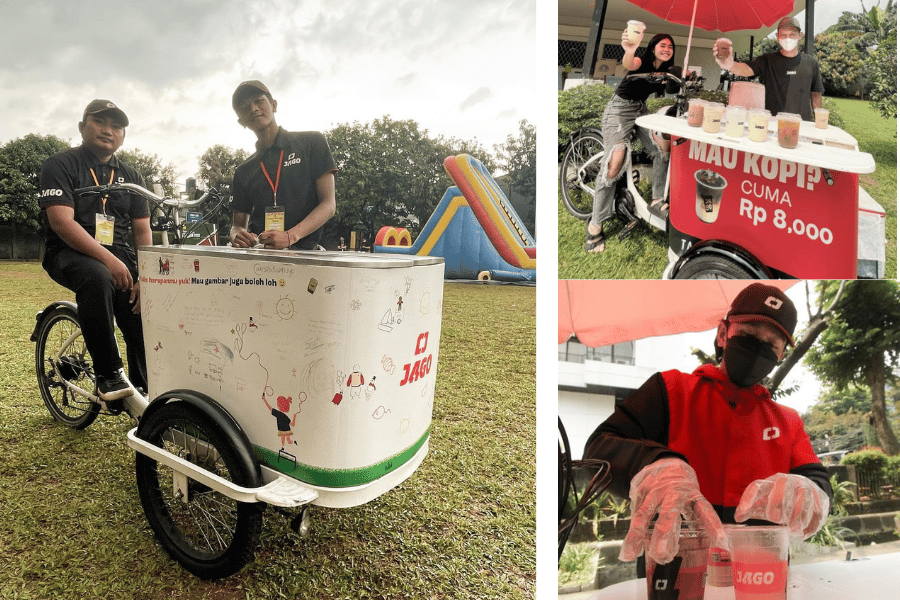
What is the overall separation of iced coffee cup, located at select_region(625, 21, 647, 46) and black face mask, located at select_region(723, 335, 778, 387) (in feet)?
3.02

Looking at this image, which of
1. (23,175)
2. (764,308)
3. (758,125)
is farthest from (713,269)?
(23,175)

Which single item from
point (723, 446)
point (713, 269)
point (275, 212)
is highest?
point (275, 212)

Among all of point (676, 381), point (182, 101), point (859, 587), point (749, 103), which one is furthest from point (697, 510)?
point (182, 101)

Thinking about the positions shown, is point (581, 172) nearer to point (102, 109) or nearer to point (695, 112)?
point (695, 112)

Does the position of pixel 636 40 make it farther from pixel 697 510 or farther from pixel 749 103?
pixel 697 510

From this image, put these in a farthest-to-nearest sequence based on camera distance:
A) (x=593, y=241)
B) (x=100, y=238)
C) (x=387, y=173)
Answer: (x=387, y=173) < (x=100, y=238) < (x=593, y=241)

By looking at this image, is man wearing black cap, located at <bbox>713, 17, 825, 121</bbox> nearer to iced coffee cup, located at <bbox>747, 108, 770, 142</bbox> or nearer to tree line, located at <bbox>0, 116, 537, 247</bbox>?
iced coffee cup, located at <bbox>747, 108, 770, 142</bbox>

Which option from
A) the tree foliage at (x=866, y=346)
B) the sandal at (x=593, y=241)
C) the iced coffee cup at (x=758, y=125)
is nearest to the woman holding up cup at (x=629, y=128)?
the sandal at (x=593, y=241)

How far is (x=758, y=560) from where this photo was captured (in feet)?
5.48


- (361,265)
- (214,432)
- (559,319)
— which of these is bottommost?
(214,432)

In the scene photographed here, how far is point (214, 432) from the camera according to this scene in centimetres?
152

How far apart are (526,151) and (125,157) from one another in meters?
2.67

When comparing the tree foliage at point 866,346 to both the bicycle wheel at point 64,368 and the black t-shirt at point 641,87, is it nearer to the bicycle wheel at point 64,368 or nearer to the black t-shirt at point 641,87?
the black t-shirt at point 641,87

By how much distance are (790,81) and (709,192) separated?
39cm
